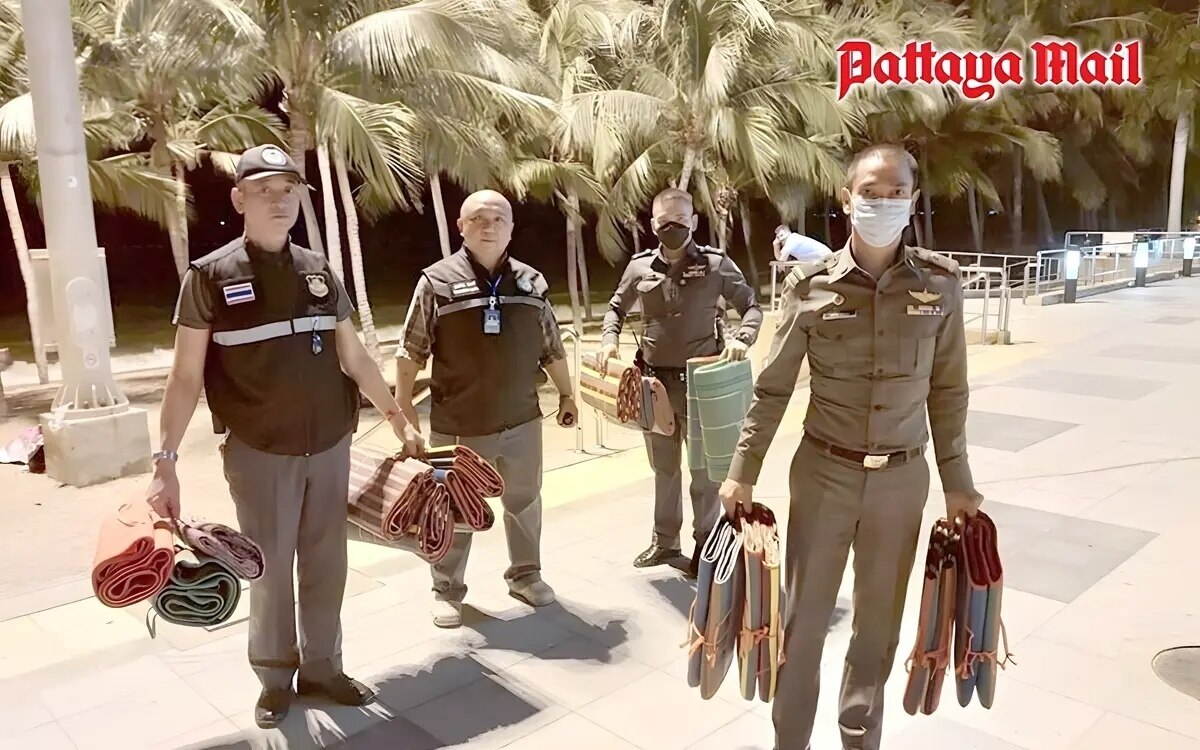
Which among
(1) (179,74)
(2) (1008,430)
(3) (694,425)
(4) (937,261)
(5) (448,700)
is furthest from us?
(1) (179,74)

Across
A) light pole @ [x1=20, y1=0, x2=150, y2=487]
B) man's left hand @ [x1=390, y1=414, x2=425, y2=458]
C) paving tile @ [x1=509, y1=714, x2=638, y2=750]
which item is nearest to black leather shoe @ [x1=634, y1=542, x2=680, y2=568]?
paving tile @ [x1=509, y1=714, x2=638, y2=750]

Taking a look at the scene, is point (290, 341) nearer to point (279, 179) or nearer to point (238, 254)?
point (238, 254)

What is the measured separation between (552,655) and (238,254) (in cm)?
194

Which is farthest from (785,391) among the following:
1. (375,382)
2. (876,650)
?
(375,382)

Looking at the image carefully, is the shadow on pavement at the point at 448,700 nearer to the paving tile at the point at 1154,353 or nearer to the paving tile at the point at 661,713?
the paving tile at the point at 661,713

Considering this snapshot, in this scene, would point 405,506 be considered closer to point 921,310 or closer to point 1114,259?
point 921,310

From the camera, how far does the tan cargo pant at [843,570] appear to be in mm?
2623

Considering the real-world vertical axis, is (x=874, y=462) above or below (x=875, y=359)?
below

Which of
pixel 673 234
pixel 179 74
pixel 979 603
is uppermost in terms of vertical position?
pixel 179 74

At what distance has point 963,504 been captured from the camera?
2.68m

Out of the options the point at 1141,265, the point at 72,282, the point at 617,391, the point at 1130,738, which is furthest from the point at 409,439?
the point at 1141,265

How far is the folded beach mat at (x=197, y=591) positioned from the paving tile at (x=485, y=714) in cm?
82

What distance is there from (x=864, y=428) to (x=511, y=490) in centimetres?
188

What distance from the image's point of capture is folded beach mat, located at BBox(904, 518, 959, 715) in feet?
8.84
